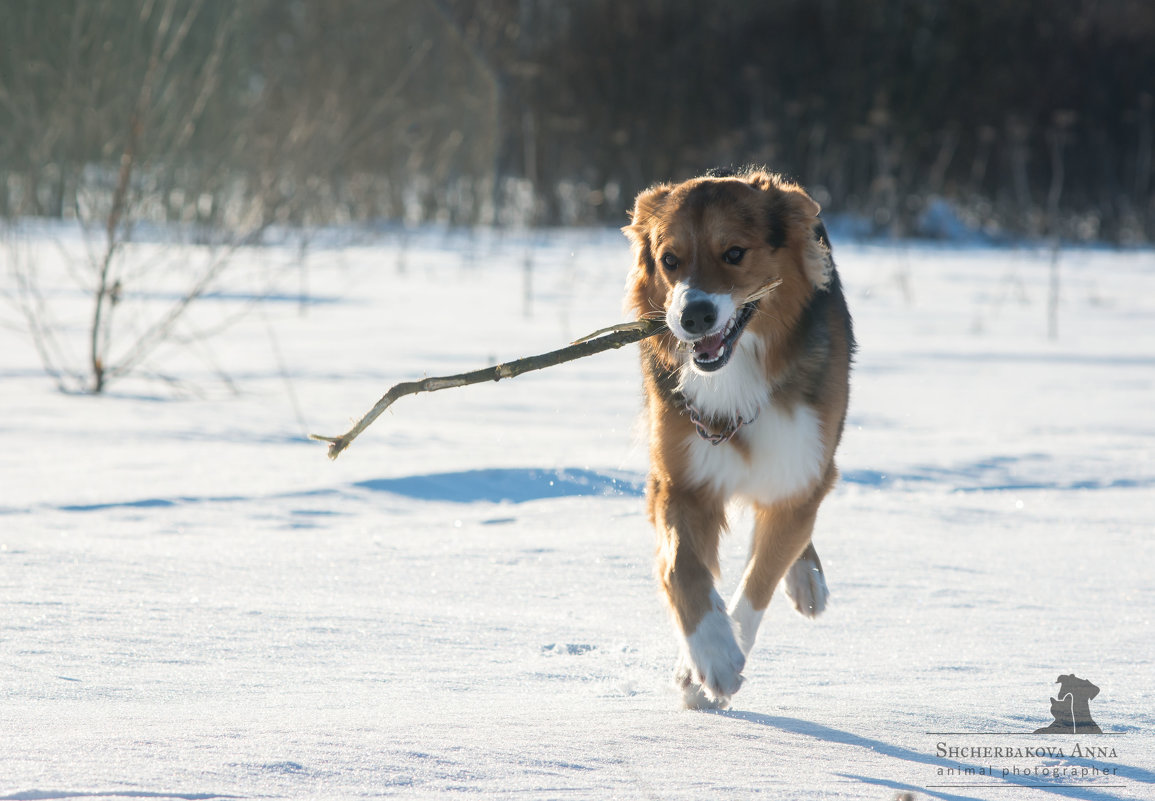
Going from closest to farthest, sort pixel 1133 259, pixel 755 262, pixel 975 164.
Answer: pixel 755 262 < pixel 1133 259 < pixel 975 164

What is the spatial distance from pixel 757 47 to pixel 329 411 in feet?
48.9

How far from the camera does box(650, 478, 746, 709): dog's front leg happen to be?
286 centimetres

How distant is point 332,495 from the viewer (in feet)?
15.7

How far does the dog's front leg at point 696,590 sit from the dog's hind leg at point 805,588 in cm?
36

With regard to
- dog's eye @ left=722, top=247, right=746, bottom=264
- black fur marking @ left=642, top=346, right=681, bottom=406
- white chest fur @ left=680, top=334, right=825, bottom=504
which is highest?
dog's eye @ left=722, top=247, right=746, bottom=264

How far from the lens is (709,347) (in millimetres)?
3229

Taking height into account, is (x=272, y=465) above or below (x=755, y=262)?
below

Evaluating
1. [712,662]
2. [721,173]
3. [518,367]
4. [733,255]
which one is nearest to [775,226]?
[733,255]

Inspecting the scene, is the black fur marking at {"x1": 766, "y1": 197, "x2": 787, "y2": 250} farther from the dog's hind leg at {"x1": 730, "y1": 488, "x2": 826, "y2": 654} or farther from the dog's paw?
the dog's paw

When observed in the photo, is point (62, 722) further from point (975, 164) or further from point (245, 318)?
point (975, 164)

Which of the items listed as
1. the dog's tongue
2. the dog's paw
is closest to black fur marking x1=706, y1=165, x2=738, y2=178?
the dog's tongue

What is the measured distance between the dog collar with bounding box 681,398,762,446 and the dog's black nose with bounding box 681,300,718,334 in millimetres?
316

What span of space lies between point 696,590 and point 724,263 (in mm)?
874

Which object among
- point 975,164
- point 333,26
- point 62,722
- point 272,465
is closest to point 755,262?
point 62,722
